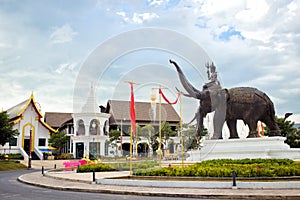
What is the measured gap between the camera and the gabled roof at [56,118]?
65.9 meters

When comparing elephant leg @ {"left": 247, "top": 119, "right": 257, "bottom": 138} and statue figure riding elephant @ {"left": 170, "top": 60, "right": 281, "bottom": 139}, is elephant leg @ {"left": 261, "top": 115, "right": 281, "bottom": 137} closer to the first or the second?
Answer: statue figure riding elephant @ {"left": 170, "top": 60, "right": 281, "bottom": 139}

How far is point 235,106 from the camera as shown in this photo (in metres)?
25.0

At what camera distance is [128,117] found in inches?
661

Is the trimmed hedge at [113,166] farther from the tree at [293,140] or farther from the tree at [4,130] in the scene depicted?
Answer: the tree at [293,140]

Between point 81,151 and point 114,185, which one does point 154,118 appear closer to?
point 114,185

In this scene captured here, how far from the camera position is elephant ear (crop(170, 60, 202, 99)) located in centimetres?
2293

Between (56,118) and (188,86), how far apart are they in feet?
164

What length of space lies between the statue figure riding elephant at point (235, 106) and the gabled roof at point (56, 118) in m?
44.8

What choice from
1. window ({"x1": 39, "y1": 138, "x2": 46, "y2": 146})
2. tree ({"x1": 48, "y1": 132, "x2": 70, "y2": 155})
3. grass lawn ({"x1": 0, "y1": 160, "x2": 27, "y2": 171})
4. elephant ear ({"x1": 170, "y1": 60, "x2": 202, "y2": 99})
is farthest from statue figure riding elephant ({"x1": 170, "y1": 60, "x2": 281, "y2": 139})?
window ({"x1": 39, "y1": 138, "x2": 46, "y2": 146})

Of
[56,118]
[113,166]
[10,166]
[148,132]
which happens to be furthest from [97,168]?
[56,118]

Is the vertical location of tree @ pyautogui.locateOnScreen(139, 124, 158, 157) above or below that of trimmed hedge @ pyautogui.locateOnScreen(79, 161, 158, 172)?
above

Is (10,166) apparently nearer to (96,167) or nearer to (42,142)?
(96,167)

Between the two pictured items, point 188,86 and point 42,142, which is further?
point 42,142

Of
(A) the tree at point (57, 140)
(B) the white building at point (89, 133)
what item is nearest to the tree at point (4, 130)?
(A) the tree at point (57, 140)
